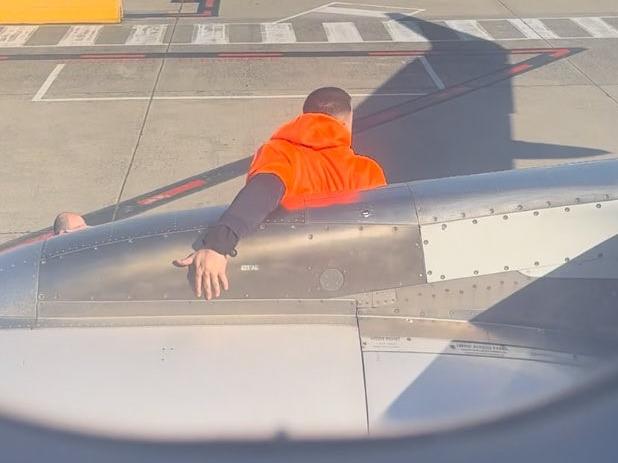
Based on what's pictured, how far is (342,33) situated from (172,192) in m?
8.19

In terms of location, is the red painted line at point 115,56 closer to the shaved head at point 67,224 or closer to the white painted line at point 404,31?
the white painted line at point 404,31

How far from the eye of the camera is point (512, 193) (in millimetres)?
3641

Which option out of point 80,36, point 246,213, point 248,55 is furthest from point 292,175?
point 80,36

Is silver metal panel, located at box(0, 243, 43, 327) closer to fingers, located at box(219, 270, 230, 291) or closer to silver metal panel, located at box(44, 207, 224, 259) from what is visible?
silver metal panel, located at box(44, 207, 224, 259)

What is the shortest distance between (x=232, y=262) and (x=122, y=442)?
2.81 ft

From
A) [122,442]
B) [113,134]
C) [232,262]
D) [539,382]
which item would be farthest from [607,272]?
[113,134]

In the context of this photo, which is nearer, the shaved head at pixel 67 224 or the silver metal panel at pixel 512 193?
the silver metal panel at pixel 512 193

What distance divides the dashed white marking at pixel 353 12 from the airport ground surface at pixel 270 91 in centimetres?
8

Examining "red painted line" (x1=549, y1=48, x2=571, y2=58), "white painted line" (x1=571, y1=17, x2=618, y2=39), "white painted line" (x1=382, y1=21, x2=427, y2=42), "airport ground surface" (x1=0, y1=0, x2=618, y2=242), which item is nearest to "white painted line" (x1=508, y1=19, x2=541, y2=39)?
"airport ground surface" (x1=0, y1=0, x2=618, y2=242)

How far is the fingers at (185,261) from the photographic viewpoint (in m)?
3.51

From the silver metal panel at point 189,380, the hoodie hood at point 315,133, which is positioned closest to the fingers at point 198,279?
the silver metal panel at point 189,380

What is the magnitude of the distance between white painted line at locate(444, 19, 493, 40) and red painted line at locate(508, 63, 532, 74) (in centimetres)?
207

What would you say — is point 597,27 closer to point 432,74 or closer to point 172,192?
point 432,74

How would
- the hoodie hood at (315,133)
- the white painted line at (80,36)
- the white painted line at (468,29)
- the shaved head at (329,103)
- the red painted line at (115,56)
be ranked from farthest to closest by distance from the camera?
the white painted line at (468,29) → the white painted line at (80,36) → the red painted line at (115,56) → the shaved head at (329,103) → the hoodie hood at (315,133)
